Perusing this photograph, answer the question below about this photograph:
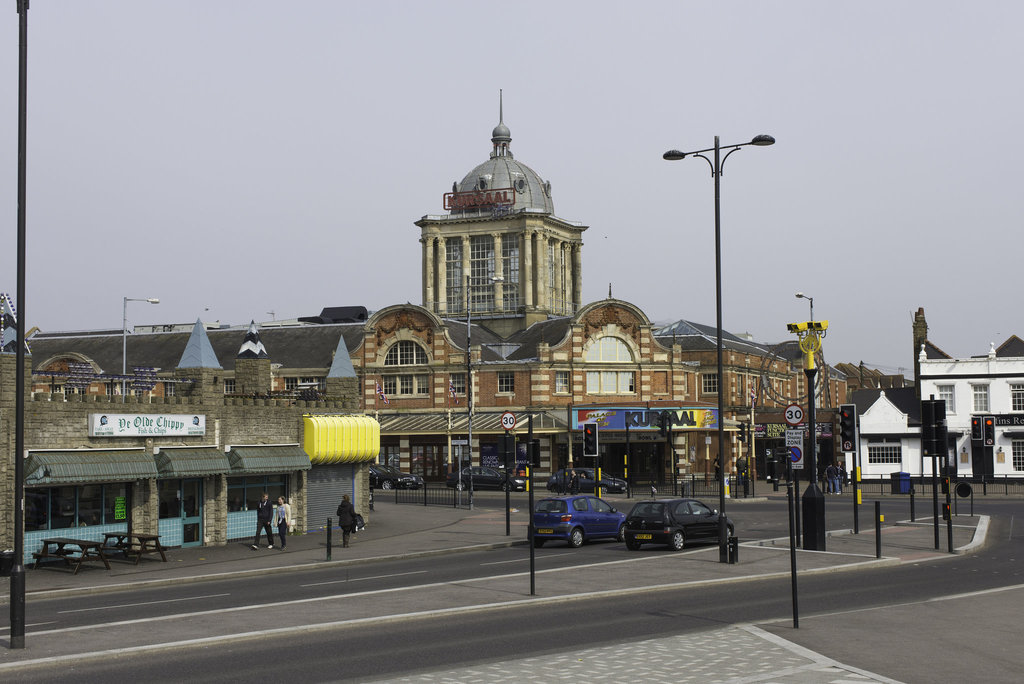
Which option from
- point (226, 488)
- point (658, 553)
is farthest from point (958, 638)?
point (226, 488)

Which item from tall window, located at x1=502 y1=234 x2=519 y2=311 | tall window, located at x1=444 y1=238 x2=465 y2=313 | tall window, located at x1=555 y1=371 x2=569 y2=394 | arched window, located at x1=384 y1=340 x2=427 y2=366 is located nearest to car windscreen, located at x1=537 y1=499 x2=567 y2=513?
tall window, located at x1=555 y1=371 x2=569 y2=394

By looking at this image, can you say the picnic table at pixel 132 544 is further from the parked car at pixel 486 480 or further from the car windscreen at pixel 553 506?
the parked car at pixel 486 480

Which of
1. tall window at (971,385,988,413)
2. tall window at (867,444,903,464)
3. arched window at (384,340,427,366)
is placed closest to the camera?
tall window at (971,385,988,413)

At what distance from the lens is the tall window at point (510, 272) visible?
8612 cm

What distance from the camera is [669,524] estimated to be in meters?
30.3

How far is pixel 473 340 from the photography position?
7531 cm

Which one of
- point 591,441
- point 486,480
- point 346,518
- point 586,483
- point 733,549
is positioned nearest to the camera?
point 733,549

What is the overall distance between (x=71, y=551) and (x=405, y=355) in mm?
46338

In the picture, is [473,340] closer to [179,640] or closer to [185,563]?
[185,563]

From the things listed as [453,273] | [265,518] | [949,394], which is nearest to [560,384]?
[453,273]

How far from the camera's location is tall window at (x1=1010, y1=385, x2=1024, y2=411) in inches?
2686

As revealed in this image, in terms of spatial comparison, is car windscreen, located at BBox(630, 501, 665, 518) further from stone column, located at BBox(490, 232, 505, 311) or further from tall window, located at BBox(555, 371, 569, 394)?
stone column, located at BBox(490, 232, 505, 311)

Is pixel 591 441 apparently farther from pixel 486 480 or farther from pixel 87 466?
pixel 87 466

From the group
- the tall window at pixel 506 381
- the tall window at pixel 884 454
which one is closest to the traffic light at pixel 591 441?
the tall window at pixel 506 381
